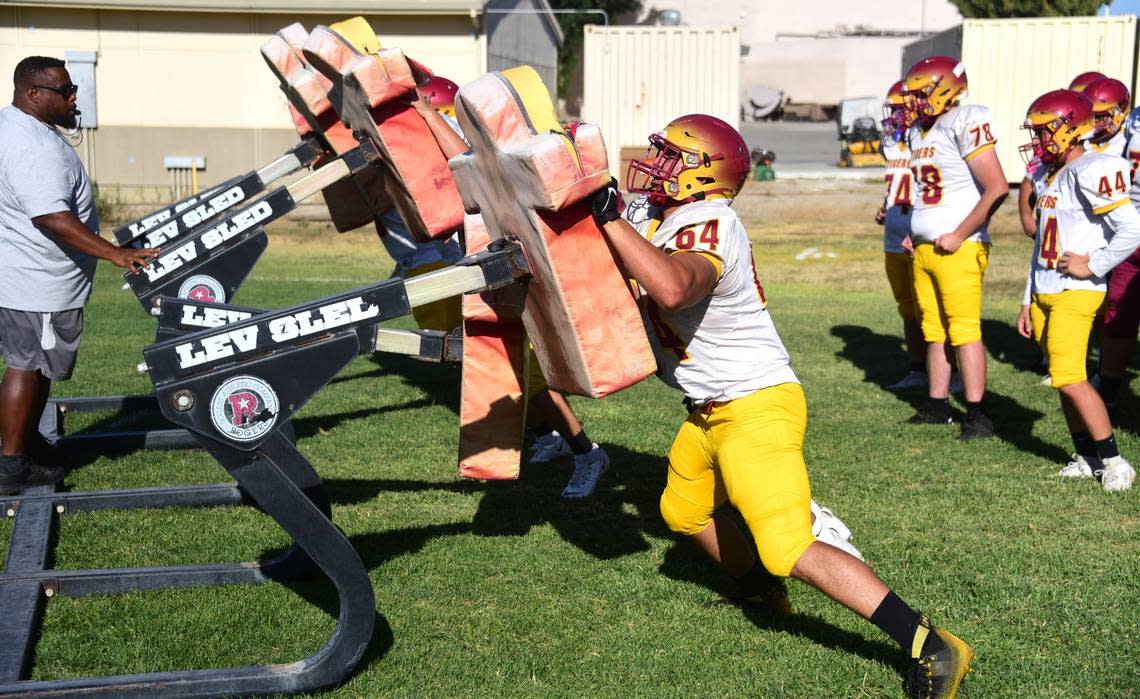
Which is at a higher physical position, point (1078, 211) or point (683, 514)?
point (1078, 211)

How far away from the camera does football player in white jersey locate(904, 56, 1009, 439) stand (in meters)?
7.38

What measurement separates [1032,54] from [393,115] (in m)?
20.8

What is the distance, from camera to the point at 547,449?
6.94 m

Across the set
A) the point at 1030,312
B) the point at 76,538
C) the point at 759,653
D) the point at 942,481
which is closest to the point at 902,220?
the point at 1030,312

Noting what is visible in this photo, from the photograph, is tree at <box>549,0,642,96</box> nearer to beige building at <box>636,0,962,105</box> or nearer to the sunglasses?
beige building at <box>636,0,962,105</box>

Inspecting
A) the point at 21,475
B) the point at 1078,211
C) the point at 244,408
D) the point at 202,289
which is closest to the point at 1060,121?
the point at 1078,211

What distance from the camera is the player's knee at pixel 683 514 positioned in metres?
4.40

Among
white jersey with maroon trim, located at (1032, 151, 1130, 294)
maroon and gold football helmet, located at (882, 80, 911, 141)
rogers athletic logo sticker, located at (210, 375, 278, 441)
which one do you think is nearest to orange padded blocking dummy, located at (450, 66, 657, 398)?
rogers athletic logo sticker, located at (210, 375, 278, 441)

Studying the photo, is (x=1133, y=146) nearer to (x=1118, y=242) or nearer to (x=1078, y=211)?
(x=1078, y=211)

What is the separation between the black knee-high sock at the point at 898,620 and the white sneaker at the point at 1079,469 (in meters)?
3.09

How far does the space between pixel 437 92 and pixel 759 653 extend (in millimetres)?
3932

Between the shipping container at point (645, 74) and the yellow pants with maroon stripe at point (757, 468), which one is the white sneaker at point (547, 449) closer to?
the yellow pants with maroon stripe at point (757, 468)

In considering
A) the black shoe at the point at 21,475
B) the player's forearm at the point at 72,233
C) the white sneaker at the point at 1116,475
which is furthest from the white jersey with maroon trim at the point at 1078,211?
the black shoe at the point at 21,475

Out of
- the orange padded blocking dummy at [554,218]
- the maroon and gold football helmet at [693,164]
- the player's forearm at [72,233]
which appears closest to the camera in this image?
the orange padded blocking dummy at [554,218]
